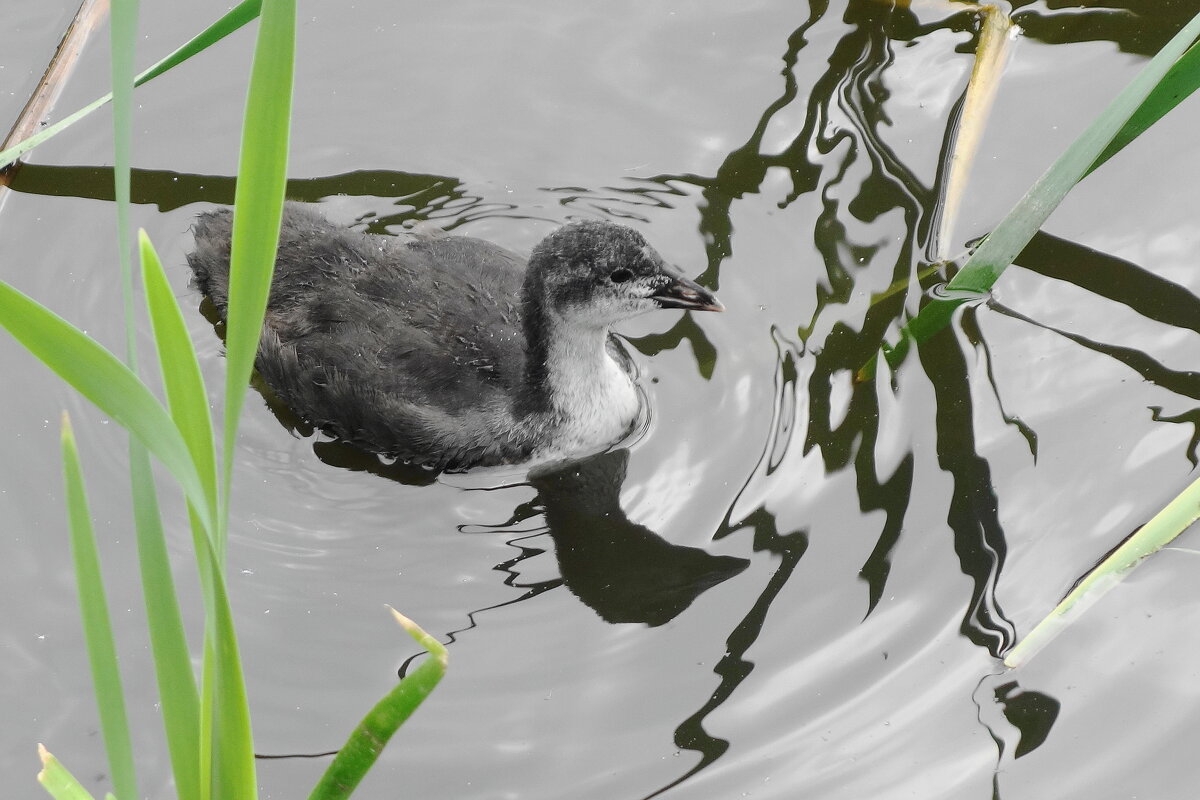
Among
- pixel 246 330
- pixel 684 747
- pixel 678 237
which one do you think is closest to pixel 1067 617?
pixel 684 747

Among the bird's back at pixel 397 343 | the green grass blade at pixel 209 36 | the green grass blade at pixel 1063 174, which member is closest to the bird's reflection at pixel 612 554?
the bird's back at pixel 397 343

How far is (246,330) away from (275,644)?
92.7 inches

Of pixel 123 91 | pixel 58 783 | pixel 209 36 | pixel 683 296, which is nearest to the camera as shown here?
pixel 123 91

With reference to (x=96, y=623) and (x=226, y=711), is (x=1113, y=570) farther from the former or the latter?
(x=96, y=623)

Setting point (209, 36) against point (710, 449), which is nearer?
point (209, 36)

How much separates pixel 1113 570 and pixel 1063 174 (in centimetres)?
127

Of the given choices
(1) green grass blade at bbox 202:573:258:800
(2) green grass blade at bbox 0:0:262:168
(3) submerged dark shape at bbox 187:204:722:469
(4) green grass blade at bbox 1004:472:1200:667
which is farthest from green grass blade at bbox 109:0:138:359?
(4) green grass blade at bbox 1004:472:1200:667

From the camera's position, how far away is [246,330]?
87.1 inches

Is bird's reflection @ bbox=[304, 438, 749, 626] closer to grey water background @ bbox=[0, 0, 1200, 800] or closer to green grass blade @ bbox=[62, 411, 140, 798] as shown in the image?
grey water background @ bbox=[0, 0, 1200, 800]

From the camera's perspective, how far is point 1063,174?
11.9 feet

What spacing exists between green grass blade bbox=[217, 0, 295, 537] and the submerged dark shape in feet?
7.76

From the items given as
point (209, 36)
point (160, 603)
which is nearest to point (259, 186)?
point (160, 603)

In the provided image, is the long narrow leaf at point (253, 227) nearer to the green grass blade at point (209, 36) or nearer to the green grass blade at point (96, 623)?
the green grass blade at point (96, 623)

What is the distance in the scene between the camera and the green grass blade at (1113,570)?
399 cm
